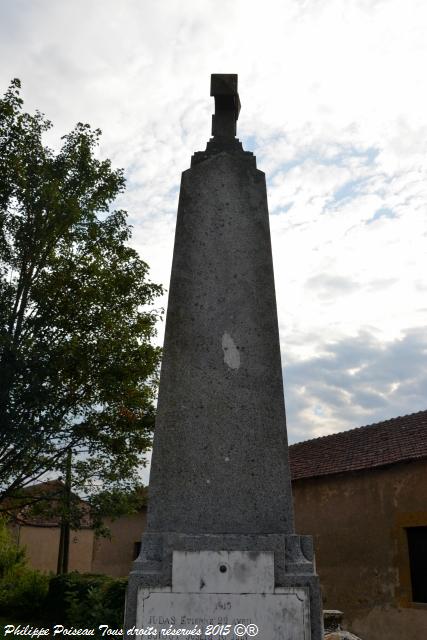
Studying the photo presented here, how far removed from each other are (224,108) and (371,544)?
35.0 feet

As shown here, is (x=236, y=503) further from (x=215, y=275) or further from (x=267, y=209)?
(x=267, y=209)

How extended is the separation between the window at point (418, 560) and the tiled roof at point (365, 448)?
145cm

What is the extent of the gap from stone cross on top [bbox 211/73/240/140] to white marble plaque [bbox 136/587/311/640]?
11.0 feet

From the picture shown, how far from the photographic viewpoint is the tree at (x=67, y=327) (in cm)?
1020

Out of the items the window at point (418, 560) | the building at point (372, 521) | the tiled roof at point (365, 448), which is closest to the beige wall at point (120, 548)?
the tiled roof at point (365, 448)

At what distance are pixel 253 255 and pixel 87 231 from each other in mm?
7804

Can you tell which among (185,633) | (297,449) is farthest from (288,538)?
(297,449)

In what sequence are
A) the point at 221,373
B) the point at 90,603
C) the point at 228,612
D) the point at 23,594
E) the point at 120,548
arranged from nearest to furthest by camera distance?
the point at 228,612
the point at 221,373
the point at 90,603
the point at 23,594
the point at 120,548

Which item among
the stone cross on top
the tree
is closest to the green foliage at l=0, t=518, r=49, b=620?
the tree

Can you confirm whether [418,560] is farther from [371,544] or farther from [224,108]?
[224,108]

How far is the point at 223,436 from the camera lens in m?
3.79

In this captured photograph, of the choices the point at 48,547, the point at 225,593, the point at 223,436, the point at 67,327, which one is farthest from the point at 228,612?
the point at 48,547

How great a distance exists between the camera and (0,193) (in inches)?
437

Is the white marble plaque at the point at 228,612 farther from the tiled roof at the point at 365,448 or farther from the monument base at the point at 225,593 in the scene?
the tiled roof at the point at 365,448
